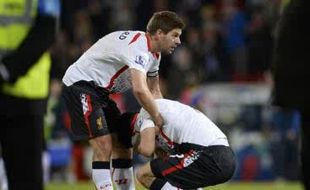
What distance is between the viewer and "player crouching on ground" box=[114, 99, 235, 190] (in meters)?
6.33

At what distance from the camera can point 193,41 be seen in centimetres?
1512

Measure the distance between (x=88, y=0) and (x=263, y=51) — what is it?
322 centimetres

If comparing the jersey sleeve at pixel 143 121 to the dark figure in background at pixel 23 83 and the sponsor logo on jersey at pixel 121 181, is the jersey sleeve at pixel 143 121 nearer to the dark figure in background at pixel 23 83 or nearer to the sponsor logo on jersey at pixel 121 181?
the sponsor logo on jersey at pixel 121 181

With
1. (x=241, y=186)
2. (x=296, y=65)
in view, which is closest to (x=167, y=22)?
(x=296, y=65)

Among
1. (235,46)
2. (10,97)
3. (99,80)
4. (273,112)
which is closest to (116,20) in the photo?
(235,46)

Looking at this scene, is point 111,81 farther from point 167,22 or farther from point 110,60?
point 167,22

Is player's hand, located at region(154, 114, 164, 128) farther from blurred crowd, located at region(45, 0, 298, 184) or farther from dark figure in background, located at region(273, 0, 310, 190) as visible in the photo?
blurred crowd, located at region(45, 0, 298, 184)

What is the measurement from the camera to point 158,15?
6.16 meters

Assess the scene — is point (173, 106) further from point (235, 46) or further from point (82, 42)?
point (235, 46)

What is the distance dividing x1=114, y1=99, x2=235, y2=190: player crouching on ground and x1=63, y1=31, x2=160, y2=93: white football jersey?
11.0 inches

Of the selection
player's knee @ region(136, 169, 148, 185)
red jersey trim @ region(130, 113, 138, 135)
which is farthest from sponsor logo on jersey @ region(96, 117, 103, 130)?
player's knee @ region(136, 169, 148, 185)

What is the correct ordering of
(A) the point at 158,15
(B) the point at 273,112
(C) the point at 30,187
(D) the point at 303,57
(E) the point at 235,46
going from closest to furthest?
1. (D) the point at 303,57
2. (C) the point at 30,187
3. (A) the point at 158,15
4. (B) the point at 273,112
5. (E) the point at 235,46

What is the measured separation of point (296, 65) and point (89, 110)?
2942mm

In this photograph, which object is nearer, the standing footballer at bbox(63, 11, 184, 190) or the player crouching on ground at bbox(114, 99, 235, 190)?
the standing footballer at bbox(63, 11, 184, 190)
